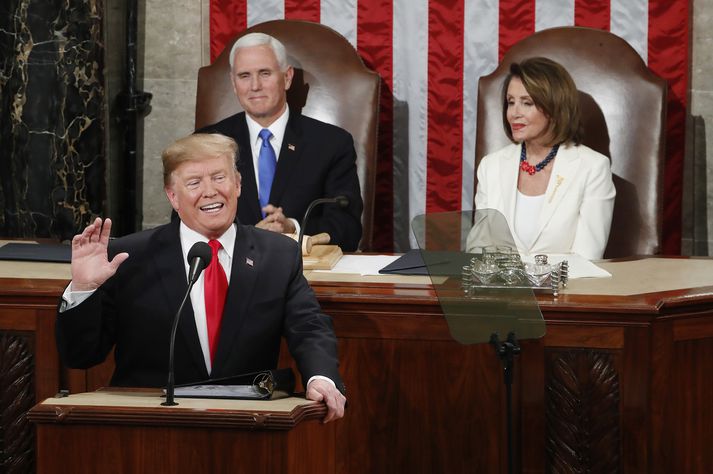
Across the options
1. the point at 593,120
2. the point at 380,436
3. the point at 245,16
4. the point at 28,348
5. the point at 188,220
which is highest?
the point at 245,16

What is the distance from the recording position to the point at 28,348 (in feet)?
12.4

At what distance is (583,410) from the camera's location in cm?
353

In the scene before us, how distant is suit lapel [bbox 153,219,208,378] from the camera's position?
3.19 m

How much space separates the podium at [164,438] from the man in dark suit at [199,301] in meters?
0.55

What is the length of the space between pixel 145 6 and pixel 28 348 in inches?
103

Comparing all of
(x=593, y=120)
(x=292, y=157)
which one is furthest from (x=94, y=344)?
(x=593, y=120)

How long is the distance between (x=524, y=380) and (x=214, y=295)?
0.98 meters

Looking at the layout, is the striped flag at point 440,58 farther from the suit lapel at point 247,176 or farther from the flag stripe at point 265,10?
the suit lapel at point 247,176

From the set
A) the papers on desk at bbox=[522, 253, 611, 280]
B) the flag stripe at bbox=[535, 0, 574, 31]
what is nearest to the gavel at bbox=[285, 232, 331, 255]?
the papers on desk at bbox=[522, 253, 611, 280]

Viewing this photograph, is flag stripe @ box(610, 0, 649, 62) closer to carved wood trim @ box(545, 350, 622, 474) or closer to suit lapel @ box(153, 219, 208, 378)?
carved wood trim @ box(545, 350, 622, 474)

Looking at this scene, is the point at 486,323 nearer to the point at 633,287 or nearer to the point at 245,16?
the point at 633,287

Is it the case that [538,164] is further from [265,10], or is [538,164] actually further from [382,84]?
[265,10]

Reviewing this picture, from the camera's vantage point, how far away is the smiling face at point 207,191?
325 centimetres

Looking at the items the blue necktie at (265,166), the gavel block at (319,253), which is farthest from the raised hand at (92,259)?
the blue necktie at (265,166)
